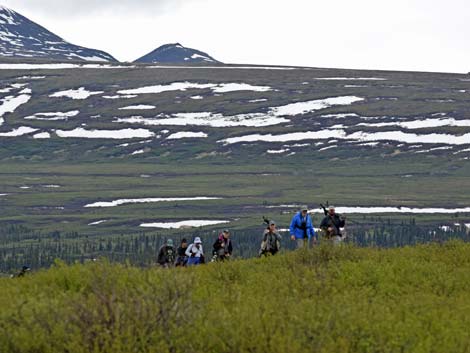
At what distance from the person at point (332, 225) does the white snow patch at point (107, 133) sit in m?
157

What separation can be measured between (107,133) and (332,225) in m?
162

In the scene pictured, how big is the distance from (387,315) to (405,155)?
154 metres

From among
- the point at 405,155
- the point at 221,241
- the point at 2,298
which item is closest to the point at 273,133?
the point at 405,155

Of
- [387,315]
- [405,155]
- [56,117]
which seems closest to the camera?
[387,315]

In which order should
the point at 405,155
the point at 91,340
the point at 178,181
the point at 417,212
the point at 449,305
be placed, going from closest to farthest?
the point at 91,340 < the point at 449,305 < the point at 417,212 < the point at 178,181 < the point at 405,155

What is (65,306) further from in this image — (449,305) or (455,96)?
(455,96)

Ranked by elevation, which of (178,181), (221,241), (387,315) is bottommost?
(178,181)

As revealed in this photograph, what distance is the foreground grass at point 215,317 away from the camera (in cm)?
1098

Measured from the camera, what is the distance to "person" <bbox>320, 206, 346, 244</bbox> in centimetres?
2461

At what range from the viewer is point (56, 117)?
641 ft

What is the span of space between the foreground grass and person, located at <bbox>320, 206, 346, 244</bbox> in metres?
8.48

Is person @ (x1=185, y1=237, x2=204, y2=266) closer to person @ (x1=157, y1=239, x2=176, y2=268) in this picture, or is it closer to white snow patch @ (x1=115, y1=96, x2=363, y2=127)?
person @ (x1=157, y1=239, x2=176, y2=268)

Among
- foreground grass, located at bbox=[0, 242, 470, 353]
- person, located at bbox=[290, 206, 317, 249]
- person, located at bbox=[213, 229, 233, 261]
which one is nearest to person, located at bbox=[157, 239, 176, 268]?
person, located at bbox=[213, 229, 233, 261]

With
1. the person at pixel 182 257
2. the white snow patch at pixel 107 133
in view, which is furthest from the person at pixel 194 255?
the white snow patch at pixel 107 133
